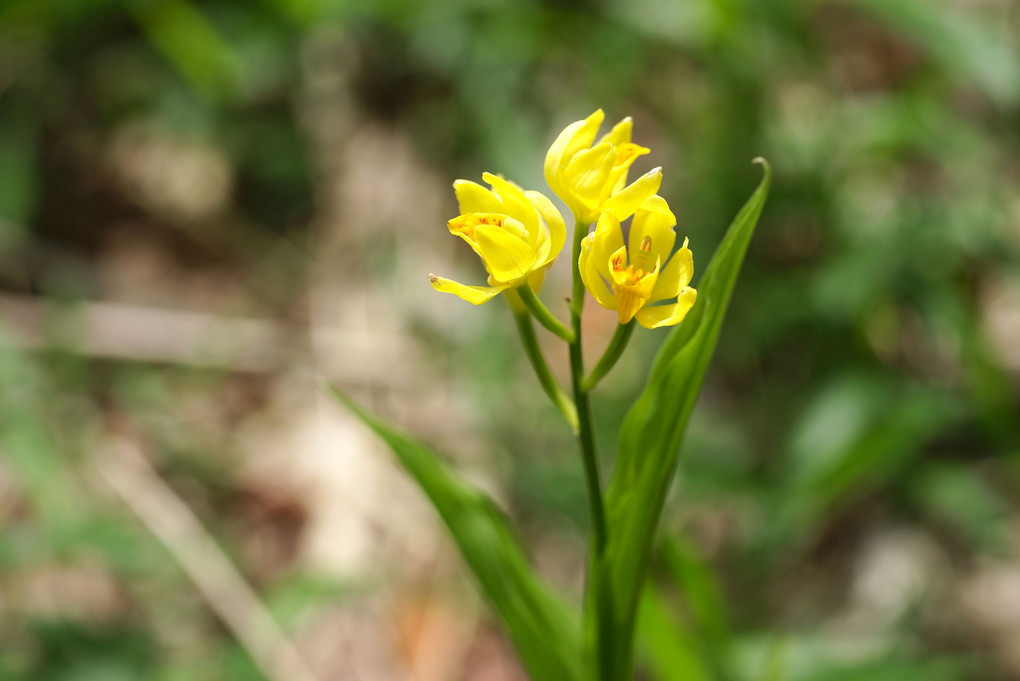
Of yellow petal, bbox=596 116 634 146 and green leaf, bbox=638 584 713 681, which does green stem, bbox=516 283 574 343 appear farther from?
green leaf, bbox=638 584 713 681

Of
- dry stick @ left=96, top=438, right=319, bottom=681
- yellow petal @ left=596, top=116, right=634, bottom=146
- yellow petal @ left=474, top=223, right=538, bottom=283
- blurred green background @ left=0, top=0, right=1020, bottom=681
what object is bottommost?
dry stick @ left=96, top=438, right=319, bottom=681

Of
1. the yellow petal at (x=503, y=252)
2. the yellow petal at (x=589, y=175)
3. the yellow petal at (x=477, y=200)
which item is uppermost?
the yellow petal at (x=589, y=175)

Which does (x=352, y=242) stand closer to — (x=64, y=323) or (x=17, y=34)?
(x=64, y=323)

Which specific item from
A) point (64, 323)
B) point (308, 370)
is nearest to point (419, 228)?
point (308, 370)

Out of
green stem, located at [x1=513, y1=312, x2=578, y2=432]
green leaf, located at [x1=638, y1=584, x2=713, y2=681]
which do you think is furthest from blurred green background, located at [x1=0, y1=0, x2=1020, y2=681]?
green stem, located at [x1=513, y1=312, x2=578, y2=432]

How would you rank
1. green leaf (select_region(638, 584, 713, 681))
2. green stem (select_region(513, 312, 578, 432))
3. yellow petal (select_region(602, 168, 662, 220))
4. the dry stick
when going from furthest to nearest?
1. the dry stick
2. green leaf (select_region(638, 584, 713, 681))
3. green stem (select_region(513, 312, 578, 432))
4. yellow petal (select_region(602, 168, 662, 220))

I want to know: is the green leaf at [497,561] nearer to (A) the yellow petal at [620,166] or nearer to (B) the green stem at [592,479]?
(B) the green stem at [592,479]

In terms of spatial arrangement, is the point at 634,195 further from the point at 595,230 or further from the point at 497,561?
the point at 497,561

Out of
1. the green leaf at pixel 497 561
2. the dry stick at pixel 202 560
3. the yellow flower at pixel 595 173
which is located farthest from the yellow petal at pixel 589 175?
the dry stick at pixel 202 560

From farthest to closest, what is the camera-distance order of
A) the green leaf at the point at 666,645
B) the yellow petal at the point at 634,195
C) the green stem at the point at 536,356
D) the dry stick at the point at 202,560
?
1. the dry stick at the point at 202,560
2. the green leaf at the point at 666,645
3. the green stem at the point at 536,356
4. the yellow petal at the point at 634,195
